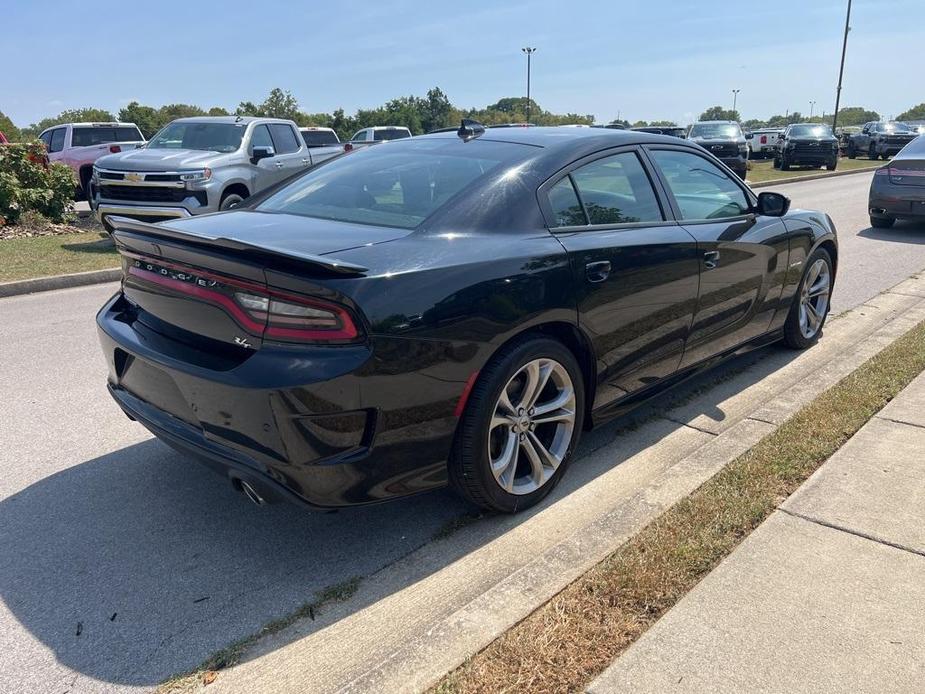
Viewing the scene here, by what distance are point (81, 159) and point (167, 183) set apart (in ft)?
29.5

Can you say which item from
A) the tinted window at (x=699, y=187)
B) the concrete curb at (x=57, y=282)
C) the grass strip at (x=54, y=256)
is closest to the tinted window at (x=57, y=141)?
the grass strip at (x=54, y=256)

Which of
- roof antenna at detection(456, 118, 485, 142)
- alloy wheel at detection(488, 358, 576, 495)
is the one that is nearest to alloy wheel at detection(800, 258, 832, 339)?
roof antenna at detection(456, 118, 485, 142)

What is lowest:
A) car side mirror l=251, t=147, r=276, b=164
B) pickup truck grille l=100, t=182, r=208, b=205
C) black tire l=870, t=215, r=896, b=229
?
black tire l=870, t=215, r=896, b=229

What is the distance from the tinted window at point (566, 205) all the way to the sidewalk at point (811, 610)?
155 cm

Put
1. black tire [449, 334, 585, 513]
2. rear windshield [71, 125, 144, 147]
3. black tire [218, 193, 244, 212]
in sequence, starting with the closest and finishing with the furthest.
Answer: black tire [449, 334, 585, 513] < black tire [218, 193, 244, 212] < rear windshield [71, 125, 144, 147]

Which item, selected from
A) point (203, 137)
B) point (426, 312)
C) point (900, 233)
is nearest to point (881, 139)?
point (900, 233)

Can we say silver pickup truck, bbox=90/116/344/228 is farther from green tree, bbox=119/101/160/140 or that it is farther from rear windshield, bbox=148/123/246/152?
green tree, bbox=119/101/160/140

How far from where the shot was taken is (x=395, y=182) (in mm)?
3543

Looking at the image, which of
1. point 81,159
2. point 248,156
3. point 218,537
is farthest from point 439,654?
point 81,159

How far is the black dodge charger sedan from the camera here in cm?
257

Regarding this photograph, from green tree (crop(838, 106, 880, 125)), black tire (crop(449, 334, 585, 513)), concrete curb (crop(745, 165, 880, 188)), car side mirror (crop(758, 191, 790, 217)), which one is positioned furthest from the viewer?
green tree (crop(838, 106, 880, 125))

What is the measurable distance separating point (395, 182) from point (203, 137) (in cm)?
926

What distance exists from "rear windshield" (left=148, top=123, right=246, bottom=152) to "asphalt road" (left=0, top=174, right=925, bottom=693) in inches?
300

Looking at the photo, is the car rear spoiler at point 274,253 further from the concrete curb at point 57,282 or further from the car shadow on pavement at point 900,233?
the car shadow on pavement at point 900,233
